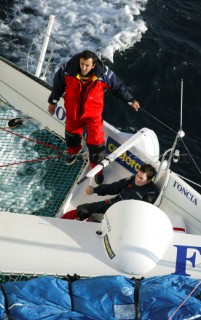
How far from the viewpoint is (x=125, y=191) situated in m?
5.06

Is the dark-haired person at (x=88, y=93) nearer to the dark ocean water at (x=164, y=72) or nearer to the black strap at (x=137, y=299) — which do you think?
the black strap at (x=137, y=299)

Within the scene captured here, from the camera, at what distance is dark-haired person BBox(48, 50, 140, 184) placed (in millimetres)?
4910

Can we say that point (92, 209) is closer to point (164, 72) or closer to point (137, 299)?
point (137, 299)

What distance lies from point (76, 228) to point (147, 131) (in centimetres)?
143

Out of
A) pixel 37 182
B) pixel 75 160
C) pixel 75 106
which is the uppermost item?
pixel 75 106

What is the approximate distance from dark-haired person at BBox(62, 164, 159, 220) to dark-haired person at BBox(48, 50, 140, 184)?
43 cm

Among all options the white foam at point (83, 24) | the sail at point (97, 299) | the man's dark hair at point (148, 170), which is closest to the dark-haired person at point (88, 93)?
the man's dark hair at point (148, 170)

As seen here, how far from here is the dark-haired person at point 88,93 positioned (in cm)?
491

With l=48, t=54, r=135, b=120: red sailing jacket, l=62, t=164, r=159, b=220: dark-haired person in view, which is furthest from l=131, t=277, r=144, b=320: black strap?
l=48, t=54, r=135, b=120: red sailing jacket

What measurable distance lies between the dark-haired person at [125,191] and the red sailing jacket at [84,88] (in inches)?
27.7

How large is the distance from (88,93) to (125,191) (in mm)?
967

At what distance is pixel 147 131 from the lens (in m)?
5.68

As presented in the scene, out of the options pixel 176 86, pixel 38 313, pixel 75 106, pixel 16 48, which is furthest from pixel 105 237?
pixel 16 48

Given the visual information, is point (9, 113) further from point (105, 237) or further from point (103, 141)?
point (105, 237)
